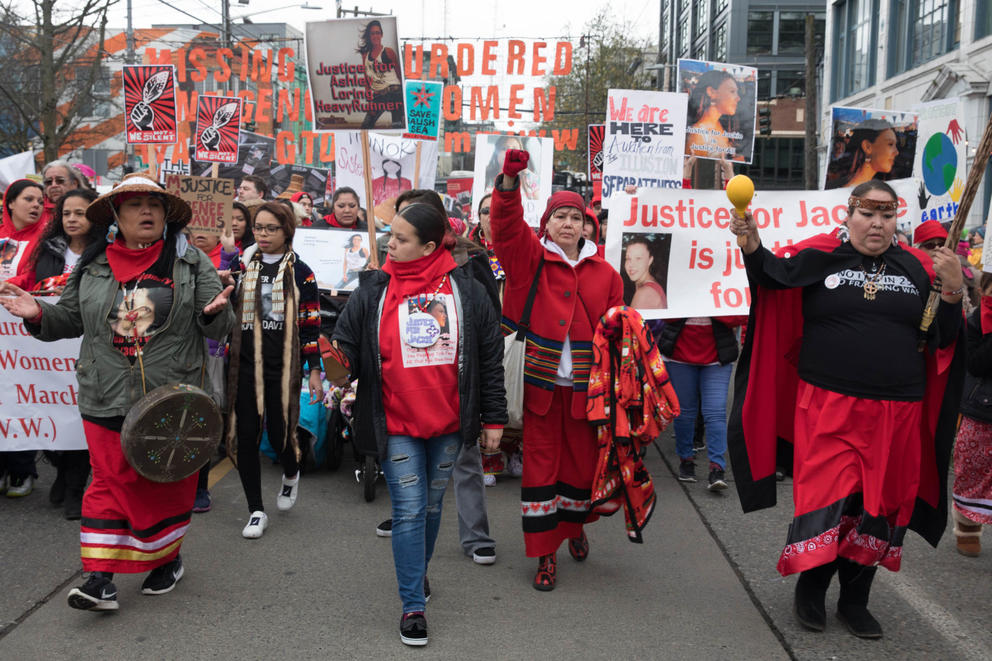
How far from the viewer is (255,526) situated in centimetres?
503

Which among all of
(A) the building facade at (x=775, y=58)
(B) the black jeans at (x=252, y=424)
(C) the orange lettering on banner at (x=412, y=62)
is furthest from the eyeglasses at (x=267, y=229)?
(A) the building facade at (x=775, y=58)

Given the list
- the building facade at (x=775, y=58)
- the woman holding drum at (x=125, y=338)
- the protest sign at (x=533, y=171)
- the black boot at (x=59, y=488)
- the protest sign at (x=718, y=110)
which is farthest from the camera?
the building facade at (x=775, y=58)

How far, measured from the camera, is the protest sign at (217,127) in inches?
523

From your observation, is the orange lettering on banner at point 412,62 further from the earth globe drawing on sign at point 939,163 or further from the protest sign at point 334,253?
the earth globe drawing on sign at point 939,163

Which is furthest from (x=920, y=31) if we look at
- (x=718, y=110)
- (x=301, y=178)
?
(x=718, y=110)

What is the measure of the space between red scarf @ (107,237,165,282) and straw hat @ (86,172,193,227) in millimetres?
138

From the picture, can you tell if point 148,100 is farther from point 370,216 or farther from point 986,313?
point 986,313

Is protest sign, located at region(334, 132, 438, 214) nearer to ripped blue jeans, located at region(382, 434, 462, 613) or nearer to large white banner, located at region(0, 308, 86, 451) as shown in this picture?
large white banner, located at region(0, 308, 86, 451)

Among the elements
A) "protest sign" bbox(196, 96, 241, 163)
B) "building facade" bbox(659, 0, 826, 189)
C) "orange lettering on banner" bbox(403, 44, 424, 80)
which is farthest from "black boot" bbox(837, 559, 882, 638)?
"building facade" bbox(659, 0, 826, 189)

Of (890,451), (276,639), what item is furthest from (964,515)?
(276,639)

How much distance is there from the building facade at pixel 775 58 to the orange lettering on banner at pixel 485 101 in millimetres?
28065

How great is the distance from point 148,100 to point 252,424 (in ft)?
25.9

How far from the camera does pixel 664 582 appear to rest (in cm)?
448

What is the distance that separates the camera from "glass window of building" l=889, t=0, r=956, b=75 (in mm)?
21984
